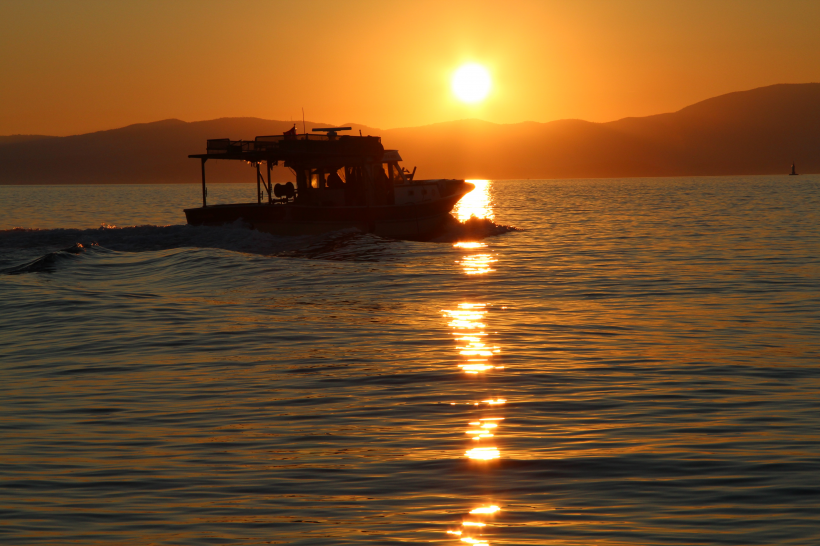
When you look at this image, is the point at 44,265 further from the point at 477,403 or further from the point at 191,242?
the point at 477,403

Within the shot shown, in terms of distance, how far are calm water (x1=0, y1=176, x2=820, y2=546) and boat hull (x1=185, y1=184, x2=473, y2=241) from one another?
15.9 m

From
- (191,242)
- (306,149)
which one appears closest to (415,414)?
(191,242)

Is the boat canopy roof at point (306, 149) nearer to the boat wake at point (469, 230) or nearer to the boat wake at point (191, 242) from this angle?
the boat wake at point (191, 242)

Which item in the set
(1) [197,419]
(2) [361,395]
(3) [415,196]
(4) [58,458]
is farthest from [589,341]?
(3) [415,196]

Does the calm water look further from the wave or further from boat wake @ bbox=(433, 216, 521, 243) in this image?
boat wake @ bbox=(433, 216, 521, 243)

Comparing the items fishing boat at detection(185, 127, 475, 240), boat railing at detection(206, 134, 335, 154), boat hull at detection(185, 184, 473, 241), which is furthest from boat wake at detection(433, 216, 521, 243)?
boat railing at detection(206, 134, 335, 154)

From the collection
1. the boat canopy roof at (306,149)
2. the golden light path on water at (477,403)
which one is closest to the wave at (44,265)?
the boat canopy roof at (306,149)

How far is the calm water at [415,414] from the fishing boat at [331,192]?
1624 centimetres

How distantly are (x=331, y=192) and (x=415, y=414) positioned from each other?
31765 mm

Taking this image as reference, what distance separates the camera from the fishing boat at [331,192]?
38375 millimetres

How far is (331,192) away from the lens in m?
40.2

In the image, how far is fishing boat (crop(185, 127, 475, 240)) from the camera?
38.4 meters

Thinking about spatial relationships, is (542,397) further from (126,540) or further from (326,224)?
(326,224)

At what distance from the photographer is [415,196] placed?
41.9 m
